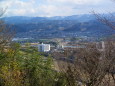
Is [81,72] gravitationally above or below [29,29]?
above

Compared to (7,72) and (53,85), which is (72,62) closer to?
(53,85)

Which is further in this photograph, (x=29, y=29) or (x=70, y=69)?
(x=29, y=29)

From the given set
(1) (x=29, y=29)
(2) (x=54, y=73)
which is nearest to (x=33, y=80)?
(2) (x=54, y=73)

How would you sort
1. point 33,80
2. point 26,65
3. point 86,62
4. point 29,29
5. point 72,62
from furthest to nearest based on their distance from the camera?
point 29,29
point 26,65
point 33,80
point 72,62
point 86,62

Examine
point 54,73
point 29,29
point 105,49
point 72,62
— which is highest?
point 105,49

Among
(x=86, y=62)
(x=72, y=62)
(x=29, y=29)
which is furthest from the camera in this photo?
(x=29, y=29)

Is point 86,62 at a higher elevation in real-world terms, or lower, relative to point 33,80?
higher

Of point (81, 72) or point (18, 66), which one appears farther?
point (18, 66)

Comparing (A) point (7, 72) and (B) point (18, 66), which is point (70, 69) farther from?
(B) point (18, 66)

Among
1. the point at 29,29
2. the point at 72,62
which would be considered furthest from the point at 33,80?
the point at 29,29
